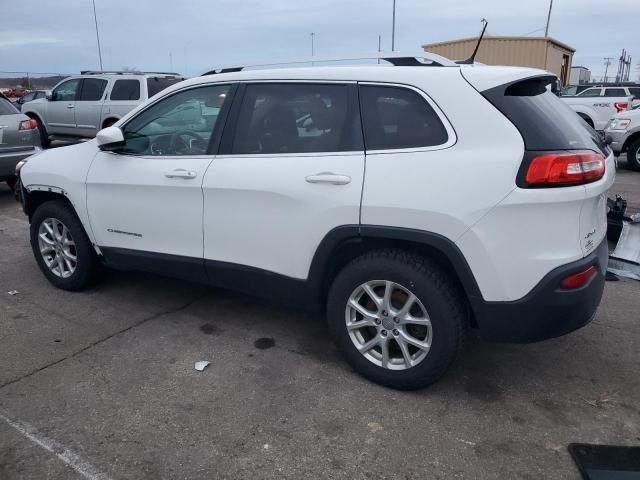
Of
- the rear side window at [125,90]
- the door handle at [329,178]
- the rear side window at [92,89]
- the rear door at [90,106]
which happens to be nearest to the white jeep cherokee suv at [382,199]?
the door handle at [329,178]

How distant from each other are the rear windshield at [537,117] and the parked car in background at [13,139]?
23.9 ft

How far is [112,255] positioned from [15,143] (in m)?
4.90

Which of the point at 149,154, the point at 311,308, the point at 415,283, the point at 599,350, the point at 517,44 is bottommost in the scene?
the point at 599,350

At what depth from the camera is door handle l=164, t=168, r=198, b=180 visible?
3.63 metres

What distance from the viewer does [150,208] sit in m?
3.90

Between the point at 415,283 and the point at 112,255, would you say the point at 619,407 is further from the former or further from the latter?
the point at 112,255

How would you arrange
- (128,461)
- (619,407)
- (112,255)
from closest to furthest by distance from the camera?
(128,461)
(619,407)
(112,255)

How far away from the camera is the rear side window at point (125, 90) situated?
37.4 feet

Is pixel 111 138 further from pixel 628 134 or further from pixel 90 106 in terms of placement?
pixel 628 134

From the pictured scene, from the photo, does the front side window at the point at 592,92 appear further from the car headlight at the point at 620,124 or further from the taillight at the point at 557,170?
the taillight at the point at 557,170

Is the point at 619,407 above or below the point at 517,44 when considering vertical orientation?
below

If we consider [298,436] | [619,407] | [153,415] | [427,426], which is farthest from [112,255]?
[619,407]

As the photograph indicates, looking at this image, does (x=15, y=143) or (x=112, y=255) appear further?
(x=15, y=143)

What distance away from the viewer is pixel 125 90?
11570 mm
